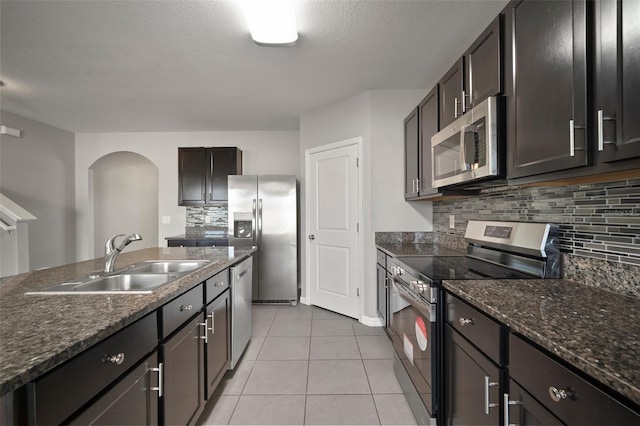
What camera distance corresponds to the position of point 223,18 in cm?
192

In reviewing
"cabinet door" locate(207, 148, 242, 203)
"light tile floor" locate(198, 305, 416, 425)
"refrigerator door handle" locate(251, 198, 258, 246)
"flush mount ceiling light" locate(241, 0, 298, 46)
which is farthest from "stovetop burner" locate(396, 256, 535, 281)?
"cabinet door" locate(207, 148, 242, 203)

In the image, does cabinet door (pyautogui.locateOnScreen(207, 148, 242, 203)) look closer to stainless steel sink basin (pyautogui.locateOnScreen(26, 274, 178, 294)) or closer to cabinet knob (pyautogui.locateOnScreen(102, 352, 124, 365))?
stainless steel sink basin (pyautogui.locateOnScreen(26, 274, 178, 294))

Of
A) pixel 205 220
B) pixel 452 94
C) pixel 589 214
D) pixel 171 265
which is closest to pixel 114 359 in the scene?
pixel 171 265

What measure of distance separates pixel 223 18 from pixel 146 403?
2.22m

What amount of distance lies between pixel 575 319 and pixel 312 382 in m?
1.65

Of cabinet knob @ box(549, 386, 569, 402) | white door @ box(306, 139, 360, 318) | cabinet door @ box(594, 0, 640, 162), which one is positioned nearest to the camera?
cabinet knob @ box(549, 386, 569, 402)

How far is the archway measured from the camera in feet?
18.0

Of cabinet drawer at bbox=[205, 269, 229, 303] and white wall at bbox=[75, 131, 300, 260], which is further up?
white wall at bbox=[75, 131, 300, 260]

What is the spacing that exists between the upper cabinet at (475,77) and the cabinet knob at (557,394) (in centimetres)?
126

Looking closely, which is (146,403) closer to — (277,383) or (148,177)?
(277,383)

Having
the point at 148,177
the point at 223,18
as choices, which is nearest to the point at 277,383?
the point at 223,18

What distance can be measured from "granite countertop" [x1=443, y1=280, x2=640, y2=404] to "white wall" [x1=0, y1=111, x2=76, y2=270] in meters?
5.34

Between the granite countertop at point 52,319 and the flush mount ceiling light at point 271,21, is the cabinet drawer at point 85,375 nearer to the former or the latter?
the granite countertop at point 52,319

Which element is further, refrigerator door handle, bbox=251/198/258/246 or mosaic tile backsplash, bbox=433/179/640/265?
refrigerator door handle, bbox=251/198/258/246
